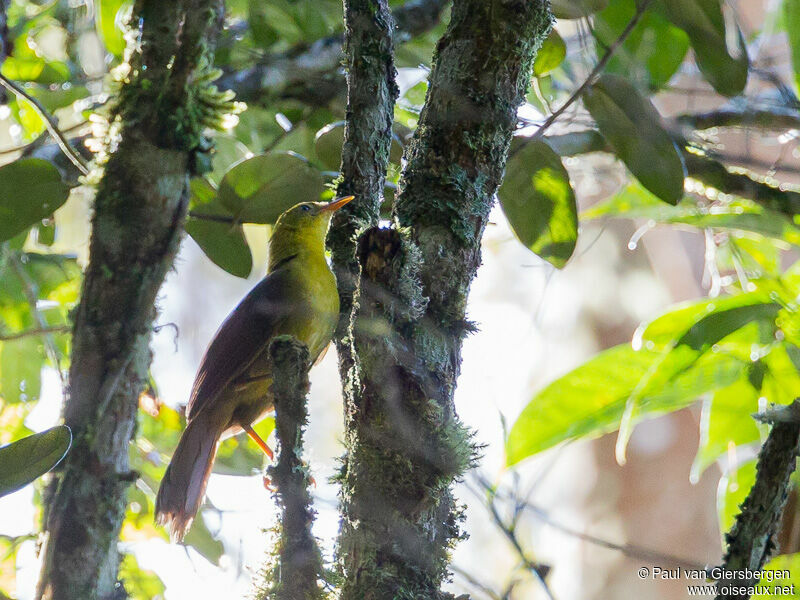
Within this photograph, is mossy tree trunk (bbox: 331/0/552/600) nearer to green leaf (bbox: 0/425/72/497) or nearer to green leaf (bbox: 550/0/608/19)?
green leaf (bbox: 0/425/72/497)

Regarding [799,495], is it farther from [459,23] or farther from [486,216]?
[459,23]

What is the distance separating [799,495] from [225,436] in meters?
1.43

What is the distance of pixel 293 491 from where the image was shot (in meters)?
0.91

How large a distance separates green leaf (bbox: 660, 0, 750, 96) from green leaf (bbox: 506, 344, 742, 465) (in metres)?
0.66

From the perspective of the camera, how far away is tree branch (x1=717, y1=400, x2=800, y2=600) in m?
1.08

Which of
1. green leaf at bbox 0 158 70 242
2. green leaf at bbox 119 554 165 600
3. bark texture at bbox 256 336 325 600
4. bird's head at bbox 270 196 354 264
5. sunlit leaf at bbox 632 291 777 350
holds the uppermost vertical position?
bird's head at bbox 270 196 354 264

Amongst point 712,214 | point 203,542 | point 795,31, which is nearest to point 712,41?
point 795,31

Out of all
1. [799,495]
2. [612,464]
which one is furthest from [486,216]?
[612,464]

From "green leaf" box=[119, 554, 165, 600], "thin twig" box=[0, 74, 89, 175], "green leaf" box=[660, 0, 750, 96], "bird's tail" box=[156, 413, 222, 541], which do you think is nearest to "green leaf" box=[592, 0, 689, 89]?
"green leaf" box=[660, 0, 750, 96]

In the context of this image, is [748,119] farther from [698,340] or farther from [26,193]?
[26,193]

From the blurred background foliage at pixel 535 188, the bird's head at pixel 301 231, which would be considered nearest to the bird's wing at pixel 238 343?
the blurred background foliage at pixel 535 188

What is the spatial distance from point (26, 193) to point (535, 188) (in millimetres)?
1125

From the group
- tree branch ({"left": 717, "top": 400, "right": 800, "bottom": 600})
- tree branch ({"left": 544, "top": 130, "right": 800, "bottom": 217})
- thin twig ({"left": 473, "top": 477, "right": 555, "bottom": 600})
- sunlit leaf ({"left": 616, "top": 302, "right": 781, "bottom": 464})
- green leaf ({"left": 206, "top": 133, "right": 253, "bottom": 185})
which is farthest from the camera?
green leaf ({"left": 206, "top": 133, "right": 253, "bottom": 185})

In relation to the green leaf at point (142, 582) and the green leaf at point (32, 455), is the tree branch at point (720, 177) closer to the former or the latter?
the green leaf at point (32, 455)
